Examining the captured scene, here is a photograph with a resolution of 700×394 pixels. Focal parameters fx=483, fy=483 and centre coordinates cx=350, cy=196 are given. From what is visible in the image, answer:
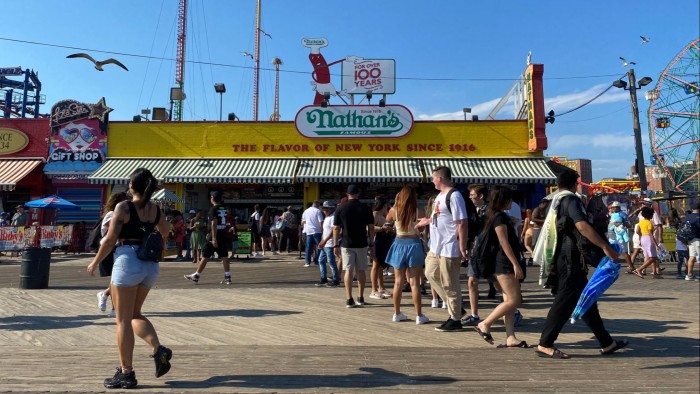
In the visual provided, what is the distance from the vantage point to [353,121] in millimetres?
19016

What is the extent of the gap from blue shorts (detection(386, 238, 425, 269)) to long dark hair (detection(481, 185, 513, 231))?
1045 mm

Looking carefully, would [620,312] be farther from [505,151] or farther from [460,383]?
[505,151]

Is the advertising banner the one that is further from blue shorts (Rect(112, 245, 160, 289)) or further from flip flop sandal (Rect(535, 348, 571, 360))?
blue shorts (Rect(112, 245, 160, 289))

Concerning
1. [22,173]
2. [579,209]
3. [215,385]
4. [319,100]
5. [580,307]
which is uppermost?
[319,100]

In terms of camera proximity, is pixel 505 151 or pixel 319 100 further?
pixel 319 100

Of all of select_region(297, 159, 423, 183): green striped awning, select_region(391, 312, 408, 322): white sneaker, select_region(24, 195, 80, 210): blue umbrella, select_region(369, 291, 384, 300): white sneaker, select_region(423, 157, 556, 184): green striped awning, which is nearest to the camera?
select_region(391, 312, 408, 322): white sneaker

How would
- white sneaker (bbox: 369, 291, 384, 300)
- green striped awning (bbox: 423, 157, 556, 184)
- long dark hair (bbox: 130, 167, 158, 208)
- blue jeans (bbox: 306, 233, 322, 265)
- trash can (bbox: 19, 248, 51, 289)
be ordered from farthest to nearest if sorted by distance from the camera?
green striped awning (bbox: 423, 157, 556, 184) < blue jeans (bbox: 306, 233, 322, 265) < trash can (bbox: 19, 248, 51, 289) < white sneaker (bbox: 369, 291, 384, 300) < long dark hair (bbox: 130, 167, 158, 208)

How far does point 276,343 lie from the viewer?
4.98 metres

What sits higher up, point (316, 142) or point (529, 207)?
point (316, 142)

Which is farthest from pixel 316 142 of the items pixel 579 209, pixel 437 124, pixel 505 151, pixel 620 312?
pixel 579 209

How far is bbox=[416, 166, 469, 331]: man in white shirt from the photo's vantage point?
5086mm

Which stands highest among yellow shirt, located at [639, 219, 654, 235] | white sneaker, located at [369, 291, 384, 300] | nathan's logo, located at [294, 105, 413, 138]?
nathan's logo, located at [294, 105, 413, 138]

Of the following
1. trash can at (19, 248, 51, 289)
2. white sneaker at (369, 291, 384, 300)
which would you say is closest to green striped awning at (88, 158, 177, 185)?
trash can at (19, 248, 51, 289)

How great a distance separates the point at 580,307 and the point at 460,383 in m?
1.38
